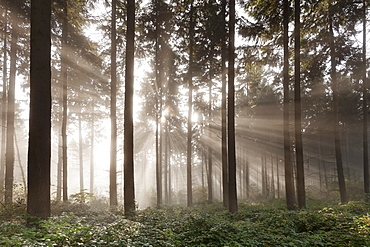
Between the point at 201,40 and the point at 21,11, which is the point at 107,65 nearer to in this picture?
the point at 21,11

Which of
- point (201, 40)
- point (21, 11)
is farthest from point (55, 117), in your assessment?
point (201, 40)

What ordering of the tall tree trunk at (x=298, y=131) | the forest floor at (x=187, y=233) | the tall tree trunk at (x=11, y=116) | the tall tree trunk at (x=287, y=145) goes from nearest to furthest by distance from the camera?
the forest floor at (x=187, y=233) → the tall tree trunk at (x=298, y=131) → the tall tree trunk at (x=287, y=145) → the tall tree trunk at (x=11, y=116)

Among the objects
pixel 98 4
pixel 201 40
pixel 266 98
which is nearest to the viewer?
pixel 98 4

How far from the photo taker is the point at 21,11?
1084 cm

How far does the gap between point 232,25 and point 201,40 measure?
4044 mm

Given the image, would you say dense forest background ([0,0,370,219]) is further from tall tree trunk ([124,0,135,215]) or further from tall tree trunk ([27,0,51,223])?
tall tree trunk ([27,0,51,223])

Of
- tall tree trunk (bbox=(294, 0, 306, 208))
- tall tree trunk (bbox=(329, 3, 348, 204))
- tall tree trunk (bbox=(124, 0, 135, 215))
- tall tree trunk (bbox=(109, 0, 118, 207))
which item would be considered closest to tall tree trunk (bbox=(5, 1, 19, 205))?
tall tree trunk (bbox=(109, 0, 118, 207))

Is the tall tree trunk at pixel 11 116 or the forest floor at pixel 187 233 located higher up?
the tall tree trunk at pixel 11 116

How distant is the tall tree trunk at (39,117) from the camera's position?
5832 millimetres

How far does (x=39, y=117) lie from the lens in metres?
5.97

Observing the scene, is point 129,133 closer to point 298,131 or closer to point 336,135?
point 298,131

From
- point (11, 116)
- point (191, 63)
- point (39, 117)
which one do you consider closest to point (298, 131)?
point (191, 63)

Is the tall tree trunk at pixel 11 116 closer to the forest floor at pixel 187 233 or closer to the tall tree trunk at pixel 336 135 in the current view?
the forest floor at pixel 187 233

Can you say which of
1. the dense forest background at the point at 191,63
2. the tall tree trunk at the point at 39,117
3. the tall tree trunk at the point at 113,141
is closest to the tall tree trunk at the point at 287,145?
the dense forest background at the point at 191,63
